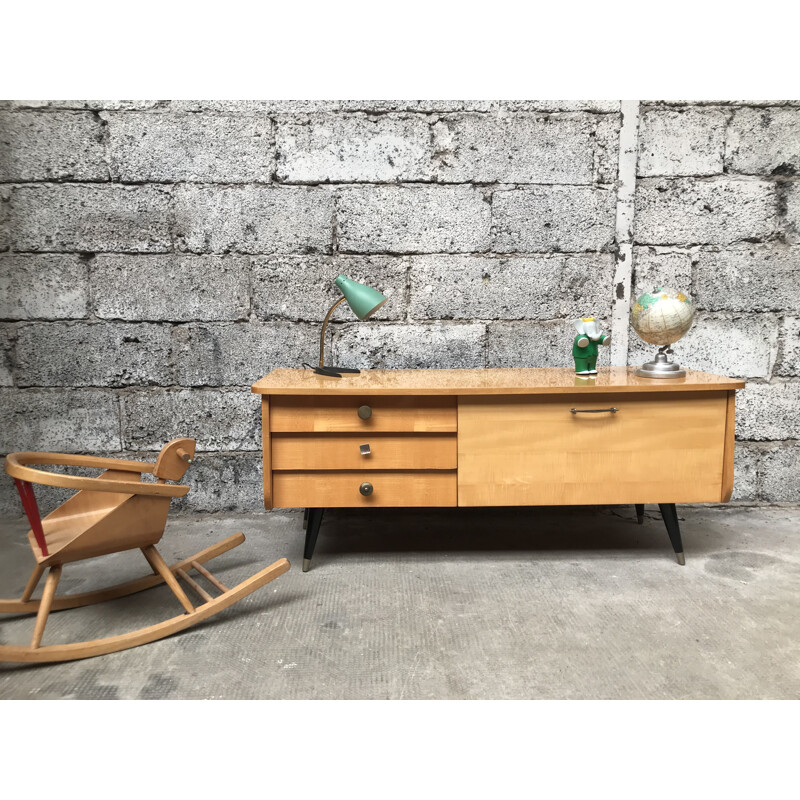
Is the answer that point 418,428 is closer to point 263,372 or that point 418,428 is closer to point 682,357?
point 263,372

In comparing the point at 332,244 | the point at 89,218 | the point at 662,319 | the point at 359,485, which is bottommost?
the point at 359,485

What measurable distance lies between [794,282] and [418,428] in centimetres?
208

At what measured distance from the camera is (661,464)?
95.7 inches

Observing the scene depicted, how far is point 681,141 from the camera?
305 centimetres

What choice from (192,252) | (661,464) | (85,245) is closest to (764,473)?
(661,464)

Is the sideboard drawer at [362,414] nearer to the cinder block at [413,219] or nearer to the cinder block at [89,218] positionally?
the cinder block at [413,219]

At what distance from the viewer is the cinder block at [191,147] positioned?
9.79 ft

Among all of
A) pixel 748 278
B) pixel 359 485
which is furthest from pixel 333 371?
pixel 748 278

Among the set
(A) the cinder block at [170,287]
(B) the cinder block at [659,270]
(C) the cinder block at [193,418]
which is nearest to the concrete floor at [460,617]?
(C) the cinder block at [193,418]

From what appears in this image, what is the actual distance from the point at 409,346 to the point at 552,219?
900 millimetres

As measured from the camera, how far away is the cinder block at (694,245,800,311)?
3.11 metres

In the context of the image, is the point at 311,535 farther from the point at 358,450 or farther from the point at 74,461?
the point at 74,461

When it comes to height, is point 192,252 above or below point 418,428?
above

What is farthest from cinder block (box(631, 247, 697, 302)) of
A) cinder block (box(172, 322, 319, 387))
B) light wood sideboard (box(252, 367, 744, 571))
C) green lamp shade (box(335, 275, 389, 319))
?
cinder block (box(172, 322, 319, 387))
